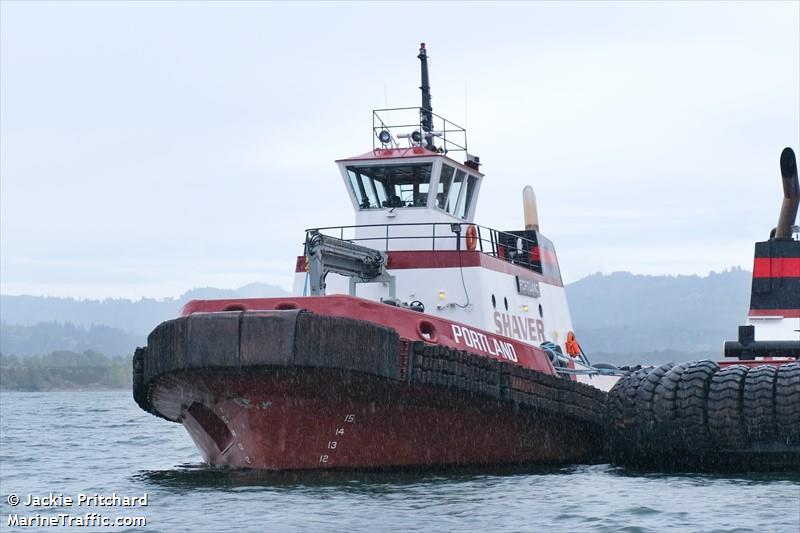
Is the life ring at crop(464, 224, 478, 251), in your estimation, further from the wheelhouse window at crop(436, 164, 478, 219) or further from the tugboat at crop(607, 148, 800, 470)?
the tugboat at crop(607, 148, 800, 470)

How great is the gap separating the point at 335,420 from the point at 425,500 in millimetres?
1906

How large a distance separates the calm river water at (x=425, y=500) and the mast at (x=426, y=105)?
18.4 ft

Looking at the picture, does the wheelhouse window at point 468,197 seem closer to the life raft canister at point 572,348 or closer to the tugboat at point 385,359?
the tugboat at point 385,359

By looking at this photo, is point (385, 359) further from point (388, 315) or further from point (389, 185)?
point (389, 185)

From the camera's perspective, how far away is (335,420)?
13805mm

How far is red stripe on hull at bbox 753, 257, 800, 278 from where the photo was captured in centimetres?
1795

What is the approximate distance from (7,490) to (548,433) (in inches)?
256

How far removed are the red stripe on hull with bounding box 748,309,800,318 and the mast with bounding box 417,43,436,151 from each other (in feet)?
16.9

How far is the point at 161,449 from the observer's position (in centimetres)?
2281

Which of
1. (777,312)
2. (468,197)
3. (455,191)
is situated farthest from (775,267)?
(455,191)

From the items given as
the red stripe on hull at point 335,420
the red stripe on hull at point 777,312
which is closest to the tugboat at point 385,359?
the red stripe on hull at point 335,420

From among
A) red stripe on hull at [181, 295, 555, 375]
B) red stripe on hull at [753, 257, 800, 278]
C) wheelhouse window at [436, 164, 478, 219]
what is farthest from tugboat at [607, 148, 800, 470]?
wheelhouse window at [436, 164, 478, 219]

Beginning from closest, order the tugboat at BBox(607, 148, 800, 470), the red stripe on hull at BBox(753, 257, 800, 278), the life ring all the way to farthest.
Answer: the tugboat at BBox(607, 148, 800, 470) < the life ring < the red stripe on hull at BBox(753, 257, 800, 278)

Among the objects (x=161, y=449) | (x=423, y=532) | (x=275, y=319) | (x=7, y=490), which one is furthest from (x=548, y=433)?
(x=161, y=449)
